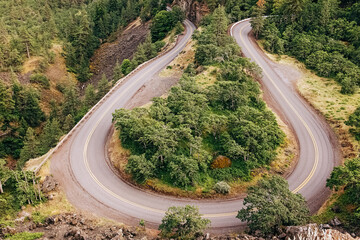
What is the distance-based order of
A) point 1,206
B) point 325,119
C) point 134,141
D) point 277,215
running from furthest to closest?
1. point 325,119
2. point 134,141
3. point 1,206
4. point 277,215

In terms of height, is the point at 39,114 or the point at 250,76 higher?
the point at 250,76

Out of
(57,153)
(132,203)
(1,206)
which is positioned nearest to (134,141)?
(132,203)

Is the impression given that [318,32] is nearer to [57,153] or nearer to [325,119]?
[325,119]

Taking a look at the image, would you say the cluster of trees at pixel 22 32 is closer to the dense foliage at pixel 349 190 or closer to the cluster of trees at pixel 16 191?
the cluster of trees at pixel 16 191

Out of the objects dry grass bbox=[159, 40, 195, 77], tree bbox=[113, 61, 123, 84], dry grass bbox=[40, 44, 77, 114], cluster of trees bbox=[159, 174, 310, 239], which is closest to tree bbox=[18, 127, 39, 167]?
dry grass bbox=[40, 44, 77, 114]

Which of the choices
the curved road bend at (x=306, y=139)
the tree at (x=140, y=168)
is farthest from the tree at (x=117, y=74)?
the tree at (x=140, y=168)

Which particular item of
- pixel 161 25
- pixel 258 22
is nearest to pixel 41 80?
pixel 161 25

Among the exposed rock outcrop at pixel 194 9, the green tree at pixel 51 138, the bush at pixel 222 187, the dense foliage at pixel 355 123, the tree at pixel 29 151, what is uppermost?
the exposed rock outcrop at pixel 194 9
